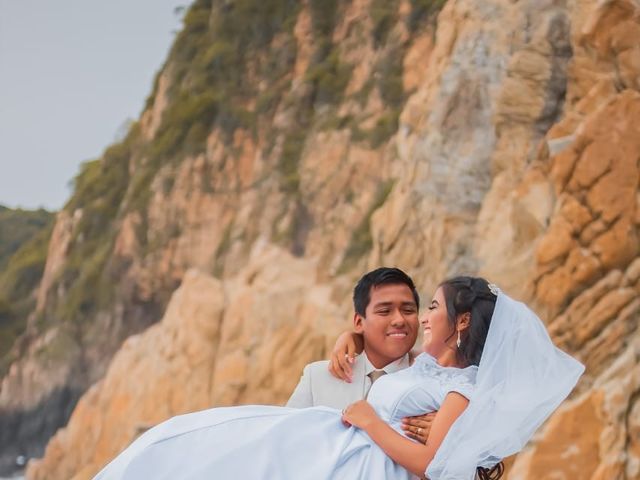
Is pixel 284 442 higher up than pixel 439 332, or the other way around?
pixel 439 332

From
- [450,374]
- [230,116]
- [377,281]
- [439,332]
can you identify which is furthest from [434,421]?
[230,116]

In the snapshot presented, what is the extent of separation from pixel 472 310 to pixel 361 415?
Answer: 0.47 metres

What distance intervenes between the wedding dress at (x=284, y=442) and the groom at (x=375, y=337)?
1.22 ft

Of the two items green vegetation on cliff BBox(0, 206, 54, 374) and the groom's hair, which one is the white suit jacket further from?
green vegetation on cliff BBox(0, 206, 54, 374)

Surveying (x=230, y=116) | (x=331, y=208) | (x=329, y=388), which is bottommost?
(x=329, y=388)

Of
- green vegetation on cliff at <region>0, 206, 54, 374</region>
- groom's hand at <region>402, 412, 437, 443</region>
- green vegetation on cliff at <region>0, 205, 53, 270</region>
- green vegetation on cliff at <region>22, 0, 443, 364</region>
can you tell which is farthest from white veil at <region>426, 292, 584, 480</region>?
green vegetation on cliff at <region>0, 205, 53, 270</region>

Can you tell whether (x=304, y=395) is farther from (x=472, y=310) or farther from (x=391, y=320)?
(x=472, y=310)

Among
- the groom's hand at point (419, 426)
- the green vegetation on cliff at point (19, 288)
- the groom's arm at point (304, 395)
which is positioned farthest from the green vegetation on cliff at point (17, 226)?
the groom's hand at point (419, 426)

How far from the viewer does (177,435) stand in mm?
3076

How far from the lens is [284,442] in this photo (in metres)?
3.06

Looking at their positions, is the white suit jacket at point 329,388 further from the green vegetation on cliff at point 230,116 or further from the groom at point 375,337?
the green vegetation on cliff at point 230,116

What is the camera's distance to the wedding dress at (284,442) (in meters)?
2.96

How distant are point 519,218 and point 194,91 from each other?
1649 centimetres

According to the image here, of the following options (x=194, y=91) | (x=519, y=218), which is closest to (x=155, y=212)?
(x=194, y=91)
